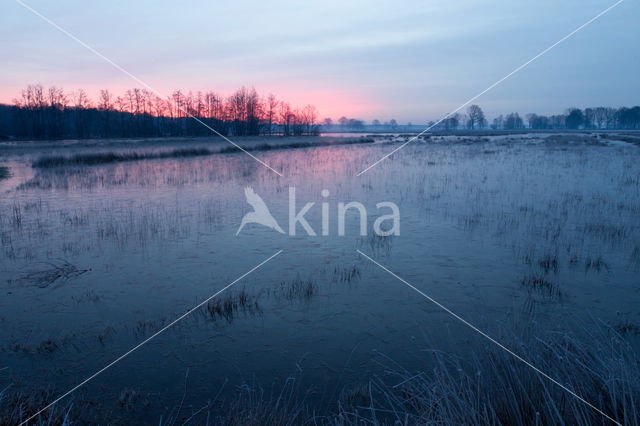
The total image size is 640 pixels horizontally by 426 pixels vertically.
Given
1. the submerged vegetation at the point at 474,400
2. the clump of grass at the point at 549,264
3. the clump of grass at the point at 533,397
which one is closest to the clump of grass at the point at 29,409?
→ the submerged vegetation at the point at 474,400

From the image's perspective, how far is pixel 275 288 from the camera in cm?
757

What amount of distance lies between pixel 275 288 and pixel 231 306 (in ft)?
3.66

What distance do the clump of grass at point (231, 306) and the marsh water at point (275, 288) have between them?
34mm

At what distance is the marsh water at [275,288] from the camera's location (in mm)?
5027

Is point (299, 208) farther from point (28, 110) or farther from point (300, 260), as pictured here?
point (28, 110)

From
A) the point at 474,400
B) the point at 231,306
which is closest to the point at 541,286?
the point at 474,400

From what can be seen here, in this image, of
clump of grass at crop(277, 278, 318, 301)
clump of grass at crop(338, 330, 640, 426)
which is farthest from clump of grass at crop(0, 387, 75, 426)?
clump of grass at crop(277, 278, 318, 301)

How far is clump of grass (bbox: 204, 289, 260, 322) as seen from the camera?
6477mm

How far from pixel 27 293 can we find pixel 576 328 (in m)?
9.25

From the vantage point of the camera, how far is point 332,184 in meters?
20.2

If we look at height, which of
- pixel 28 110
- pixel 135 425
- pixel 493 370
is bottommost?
pixel 135 425

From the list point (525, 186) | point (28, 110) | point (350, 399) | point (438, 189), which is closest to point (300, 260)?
point (350, 399)

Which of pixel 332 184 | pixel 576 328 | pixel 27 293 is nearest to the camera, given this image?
pixel 576 328

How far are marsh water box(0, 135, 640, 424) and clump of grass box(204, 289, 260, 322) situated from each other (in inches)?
1.3
